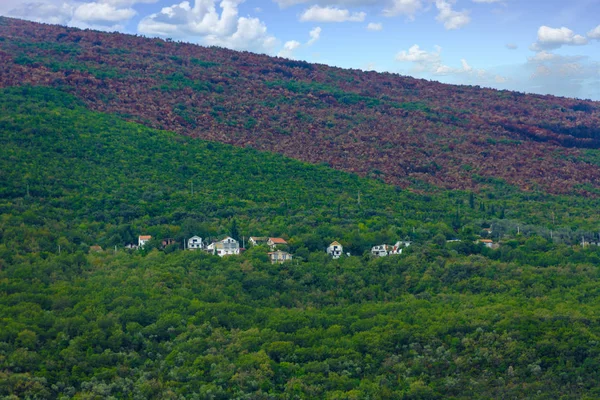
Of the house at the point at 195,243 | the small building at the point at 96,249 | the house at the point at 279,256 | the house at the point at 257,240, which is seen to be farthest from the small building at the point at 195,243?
the small building at the point at 96,249

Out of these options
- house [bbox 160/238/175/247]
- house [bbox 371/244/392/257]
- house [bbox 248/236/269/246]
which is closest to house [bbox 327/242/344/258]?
house [bbox 371/244/392/257]

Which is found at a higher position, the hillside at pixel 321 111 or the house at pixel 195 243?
the hillside at pixel 321 111

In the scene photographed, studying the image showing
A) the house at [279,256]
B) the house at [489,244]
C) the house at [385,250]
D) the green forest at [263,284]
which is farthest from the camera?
the house at [489,244]

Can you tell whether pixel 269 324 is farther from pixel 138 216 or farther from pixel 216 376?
pixel 138 216

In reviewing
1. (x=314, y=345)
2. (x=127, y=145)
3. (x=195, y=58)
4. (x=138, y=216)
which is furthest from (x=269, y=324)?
(x=195, y=58)

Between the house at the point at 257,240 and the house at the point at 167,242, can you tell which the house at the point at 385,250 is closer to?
the house at the point at 257,240

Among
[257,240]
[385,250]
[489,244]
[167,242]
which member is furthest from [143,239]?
[489,244]
